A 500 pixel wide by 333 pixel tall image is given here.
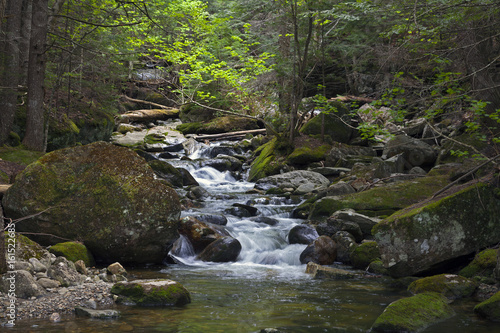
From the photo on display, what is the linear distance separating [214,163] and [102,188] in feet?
32.5

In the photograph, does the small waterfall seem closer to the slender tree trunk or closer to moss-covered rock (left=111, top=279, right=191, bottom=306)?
moss-covered rock (left=111, top=279, right=191, bottom=306)

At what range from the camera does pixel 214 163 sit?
56.3ft

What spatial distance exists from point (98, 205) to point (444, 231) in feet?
18.8

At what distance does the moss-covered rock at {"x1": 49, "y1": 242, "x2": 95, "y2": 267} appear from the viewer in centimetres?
643

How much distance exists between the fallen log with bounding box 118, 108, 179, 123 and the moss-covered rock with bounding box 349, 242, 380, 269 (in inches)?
736

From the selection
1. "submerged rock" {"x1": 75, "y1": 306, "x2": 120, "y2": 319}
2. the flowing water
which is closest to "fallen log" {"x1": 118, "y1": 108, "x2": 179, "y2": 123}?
the flowing water

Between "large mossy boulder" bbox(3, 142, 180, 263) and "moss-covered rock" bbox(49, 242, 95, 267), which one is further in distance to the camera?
"large mossy boulder" bbox(3, 142, 180, 263)

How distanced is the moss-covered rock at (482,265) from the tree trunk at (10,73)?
35.2 feet

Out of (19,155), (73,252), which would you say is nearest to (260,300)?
(73,252)

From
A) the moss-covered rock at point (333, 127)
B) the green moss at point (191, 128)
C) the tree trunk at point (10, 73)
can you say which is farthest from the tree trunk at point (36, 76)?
the green moss at point (191, 128)

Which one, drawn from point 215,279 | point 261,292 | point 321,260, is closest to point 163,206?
point 215,279

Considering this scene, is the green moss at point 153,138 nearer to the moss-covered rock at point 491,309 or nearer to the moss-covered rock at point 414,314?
the moss-covered rock at point 414,314

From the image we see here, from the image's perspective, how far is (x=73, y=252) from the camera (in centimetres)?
657

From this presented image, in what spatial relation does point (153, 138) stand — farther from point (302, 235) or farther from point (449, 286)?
point (449, 286)
